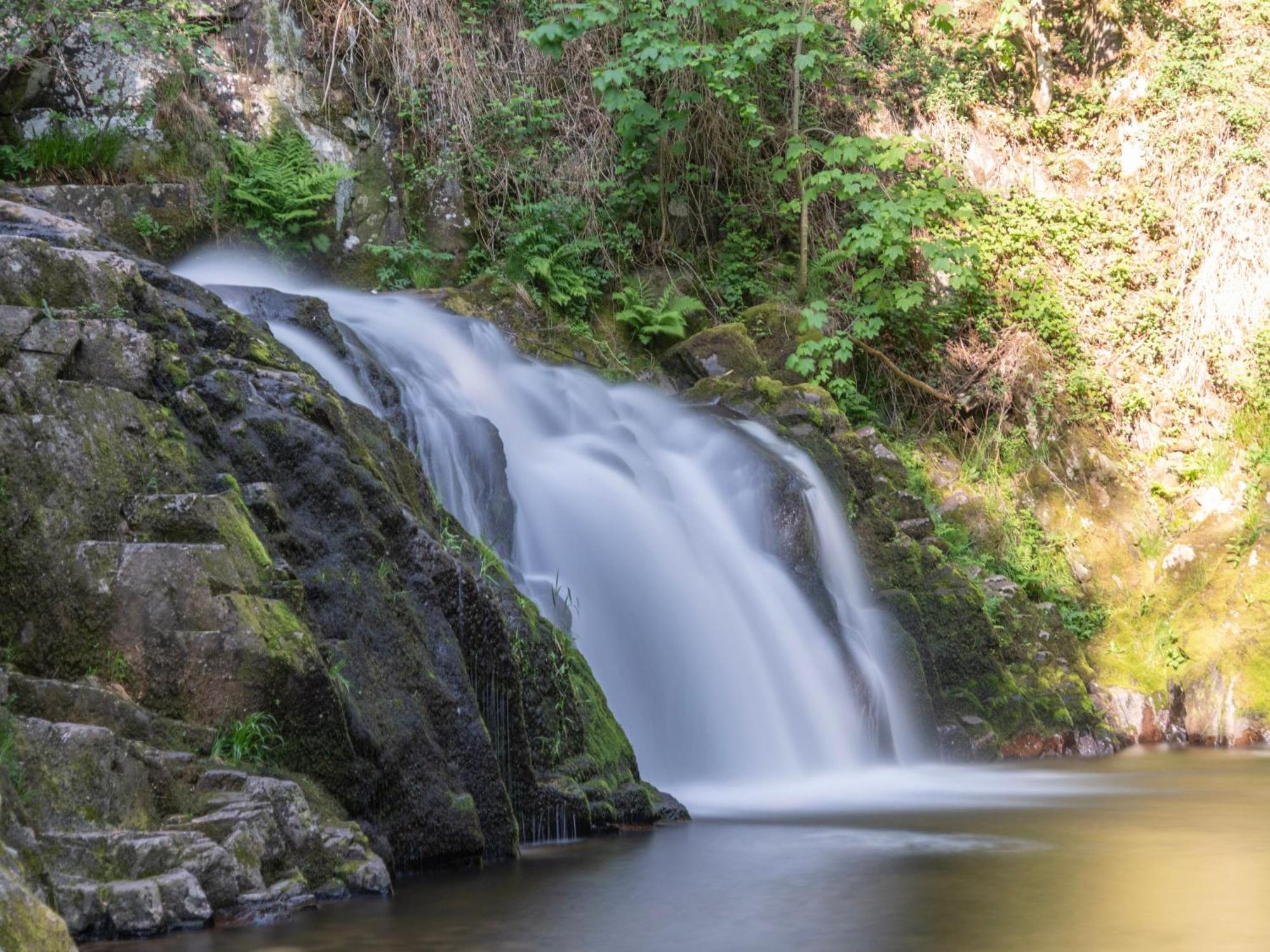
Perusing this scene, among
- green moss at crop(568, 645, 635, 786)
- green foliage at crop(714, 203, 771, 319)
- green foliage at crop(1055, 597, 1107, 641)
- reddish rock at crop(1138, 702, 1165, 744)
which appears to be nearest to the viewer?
green moss at crop(568, 645, 635, 786)

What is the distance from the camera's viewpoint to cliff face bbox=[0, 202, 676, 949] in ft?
12.2

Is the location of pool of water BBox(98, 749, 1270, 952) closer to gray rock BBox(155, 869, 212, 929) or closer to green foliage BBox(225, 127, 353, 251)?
gray rock BBox(155, 869, 212, 929)

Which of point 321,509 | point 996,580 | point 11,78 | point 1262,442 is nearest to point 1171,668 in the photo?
point 996,580

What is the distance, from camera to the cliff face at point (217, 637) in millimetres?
3707

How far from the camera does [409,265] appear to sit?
37.8 ft

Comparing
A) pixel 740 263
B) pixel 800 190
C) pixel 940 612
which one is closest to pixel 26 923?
pixel 940 612

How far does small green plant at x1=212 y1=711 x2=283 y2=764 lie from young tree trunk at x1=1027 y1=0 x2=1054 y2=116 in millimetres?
12623

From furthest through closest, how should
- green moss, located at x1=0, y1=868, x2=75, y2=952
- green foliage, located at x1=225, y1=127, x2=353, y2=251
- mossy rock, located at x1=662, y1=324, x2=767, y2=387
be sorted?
1. mossy rock, located at x1=662, y1=324, x2=767, y2=387
2. green foliage, located at x1=225, y1=127, x2=353, y2=251
3. green moss, located at x1=0, y1=868, x2=75, y2=952

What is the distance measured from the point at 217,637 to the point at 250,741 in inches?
13.6

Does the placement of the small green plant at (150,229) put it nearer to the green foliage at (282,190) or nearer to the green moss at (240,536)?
the green foliage at (282,190)

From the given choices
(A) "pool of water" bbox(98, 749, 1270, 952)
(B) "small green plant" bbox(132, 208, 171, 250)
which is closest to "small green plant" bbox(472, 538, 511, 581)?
(A) "pool of water" bbox(98, 749, 1270, 952)

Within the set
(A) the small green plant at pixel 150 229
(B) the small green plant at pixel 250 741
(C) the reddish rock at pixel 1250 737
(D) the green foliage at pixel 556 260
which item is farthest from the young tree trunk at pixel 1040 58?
(B) the small green plant at pixel 250 741

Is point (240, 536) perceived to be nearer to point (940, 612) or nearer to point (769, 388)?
point (940, 612)

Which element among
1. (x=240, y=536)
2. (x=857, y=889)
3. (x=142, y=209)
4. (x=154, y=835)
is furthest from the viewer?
(x=142, y=209)
